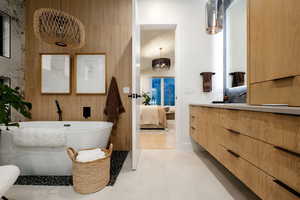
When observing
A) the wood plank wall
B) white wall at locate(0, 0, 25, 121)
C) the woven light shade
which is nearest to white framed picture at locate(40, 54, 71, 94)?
the wood plank wall

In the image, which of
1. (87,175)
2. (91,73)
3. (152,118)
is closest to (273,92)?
(87,175)

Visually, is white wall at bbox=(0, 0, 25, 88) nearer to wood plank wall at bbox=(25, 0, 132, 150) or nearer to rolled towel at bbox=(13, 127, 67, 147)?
wood plank wall at bbox=(25, 0, 132, 150)

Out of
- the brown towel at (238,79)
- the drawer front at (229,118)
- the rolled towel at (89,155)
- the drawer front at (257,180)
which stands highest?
the brown towel at (238,79)

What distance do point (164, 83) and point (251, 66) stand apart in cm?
632

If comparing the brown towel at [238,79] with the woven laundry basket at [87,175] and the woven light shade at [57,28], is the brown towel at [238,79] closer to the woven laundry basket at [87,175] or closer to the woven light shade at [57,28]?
the woven laundry basket at [87,175]

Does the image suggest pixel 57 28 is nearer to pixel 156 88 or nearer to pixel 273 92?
pixel 273 92

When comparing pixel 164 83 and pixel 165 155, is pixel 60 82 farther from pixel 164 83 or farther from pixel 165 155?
pixel 164 83

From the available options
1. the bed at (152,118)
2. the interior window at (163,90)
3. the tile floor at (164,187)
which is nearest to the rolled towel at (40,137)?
the tile floor at (164,187)

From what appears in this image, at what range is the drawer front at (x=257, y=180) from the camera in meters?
0.72

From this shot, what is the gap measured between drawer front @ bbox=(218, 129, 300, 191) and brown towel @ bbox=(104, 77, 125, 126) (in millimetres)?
1763

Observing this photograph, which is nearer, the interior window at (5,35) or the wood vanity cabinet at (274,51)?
the wood vanity cabinet at (274,51)

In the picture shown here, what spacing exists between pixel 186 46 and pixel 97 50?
64.1 inches

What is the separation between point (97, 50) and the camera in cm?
254

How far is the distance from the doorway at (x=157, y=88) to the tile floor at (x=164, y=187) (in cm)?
86
